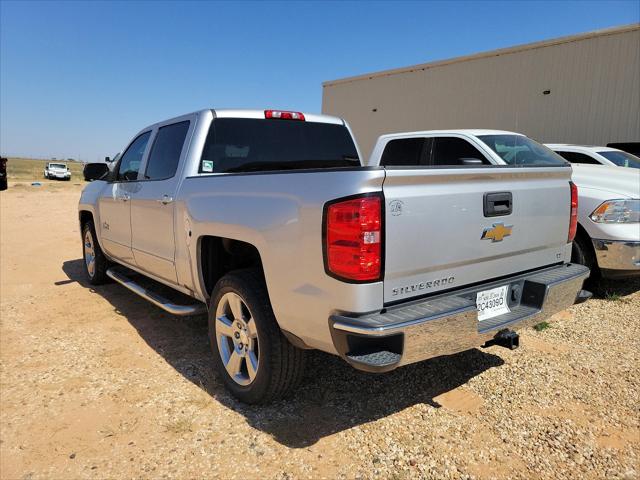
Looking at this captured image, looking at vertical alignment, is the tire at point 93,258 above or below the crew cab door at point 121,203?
below

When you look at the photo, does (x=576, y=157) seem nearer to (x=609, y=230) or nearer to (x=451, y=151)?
(x=451, y=151)

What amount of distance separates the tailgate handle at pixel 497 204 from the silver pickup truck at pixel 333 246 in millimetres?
10

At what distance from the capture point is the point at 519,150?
5.45 meters

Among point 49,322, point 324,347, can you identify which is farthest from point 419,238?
point 49,322

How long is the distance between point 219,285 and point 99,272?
3395mm

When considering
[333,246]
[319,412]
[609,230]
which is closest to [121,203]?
[319,412]

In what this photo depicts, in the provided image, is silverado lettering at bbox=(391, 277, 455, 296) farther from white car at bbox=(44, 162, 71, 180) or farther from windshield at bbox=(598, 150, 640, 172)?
white car at bbox=(44, 162, 71, 180)

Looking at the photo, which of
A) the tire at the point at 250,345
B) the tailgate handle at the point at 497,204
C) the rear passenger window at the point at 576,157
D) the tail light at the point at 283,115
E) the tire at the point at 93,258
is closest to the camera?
the tailgate handle at the point at 497,204

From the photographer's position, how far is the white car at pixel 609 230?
4.85 m

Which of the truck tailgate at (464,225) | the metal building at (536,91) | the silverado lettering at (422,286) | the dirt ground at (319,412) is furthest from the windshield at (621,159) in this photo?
the metal building at (536,91)

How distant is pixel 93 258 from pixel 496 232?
502 centimetres

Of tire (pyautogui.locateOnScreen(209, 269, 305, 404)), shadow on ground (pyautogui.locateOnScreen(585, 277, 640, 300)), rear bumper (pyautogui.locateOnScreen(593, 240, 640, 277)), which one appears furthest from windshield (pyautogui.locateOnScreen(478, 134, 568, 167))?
tire (pyautogui.locateOnScreen(209, 269, 305, 404))

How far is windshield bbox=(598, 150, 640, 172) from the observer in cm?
713

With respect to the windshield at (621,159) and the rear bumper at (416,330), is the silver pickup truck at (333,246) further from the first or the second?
the windshield at (621,159)
